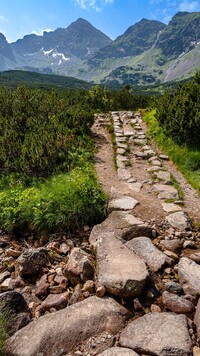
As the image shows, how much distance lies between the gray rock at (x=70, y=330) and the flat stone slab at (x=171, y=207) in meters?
3.18

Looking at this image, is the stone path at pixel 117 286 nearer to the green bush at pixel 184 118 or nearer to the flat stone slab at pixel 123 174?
the flat stone slab at pixel 123 174

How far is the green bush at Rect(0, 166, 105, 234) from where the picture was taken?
6535 millimetres

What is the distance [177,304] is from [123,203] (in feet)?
10.9

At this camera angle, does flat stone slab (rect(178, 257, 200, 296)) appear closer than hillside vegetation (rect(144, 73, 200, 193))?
Yes

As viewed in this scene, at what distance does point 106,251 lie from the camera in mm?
4992

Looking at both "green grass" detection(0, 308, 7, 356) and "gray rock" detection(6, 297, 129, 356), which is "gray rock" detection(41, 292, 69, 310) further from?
"green grass" detection(0, 308, 7, 356)

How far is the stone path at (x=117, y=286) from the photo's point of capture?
3.40m

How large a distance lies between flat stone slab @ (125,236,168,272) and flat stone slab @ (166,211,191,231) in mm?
894

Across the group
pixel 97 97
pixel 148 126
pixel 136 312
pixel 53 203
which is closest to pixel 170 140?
pixel 148 126

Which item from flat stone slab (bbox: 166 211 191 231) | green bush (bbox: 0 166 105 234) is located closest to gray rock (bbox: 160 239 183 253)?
flat stone slab (bbox: 166 211 191 231)

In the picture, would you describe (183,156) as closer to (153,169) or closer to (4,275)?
(153,169)

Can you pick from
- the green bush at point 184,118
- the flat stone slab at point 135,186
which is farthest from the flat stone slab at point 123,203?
the green bush at point 184,118

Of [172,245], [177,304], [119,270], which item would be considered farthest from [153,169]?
[177,304]

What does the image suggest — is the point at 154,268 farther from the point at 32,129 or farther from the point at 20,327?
the point at 32,129
